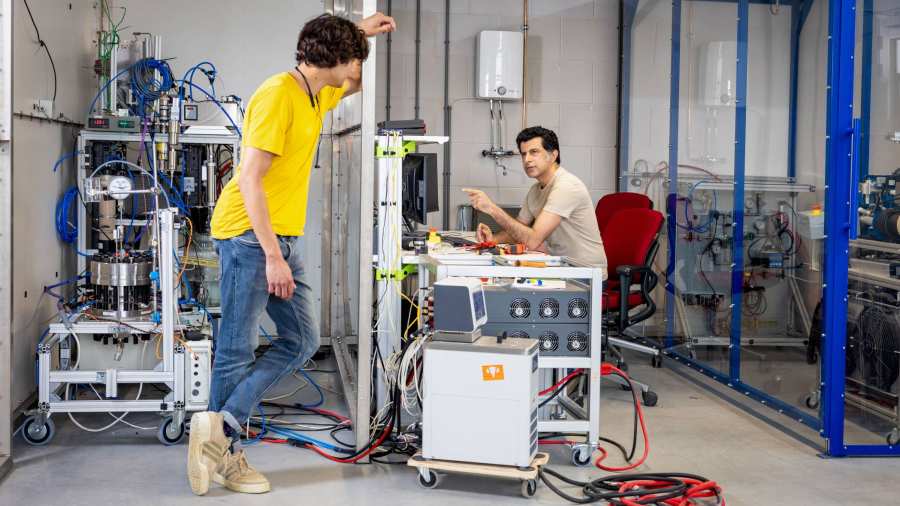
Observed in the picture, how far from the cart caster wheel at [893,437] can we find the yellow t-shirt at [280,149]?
2483mm

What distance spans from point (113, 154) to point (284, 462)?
2026mm

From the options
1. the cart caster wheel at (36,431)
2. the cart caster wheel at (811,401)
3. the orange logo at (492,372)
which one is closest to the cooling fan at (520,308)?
the orange logo at (492,372)

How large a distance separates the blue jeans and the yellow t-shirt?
6cm

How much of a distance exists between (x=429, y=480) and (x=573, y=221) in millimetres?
1689

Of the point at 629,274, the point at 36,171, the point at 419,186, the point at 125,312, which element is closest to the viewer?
the point at 125,312

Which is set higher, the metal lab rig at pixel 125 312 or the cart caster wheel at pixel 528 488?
the metal lab rig at pixel 125 312

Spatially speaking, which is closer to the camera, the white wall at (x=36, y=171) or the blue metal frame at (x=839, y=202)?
the blue metal frame at (x=839, y=202)

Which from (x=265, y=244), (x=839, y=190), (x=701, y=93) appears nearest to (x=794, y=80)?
(x=701, y=93)

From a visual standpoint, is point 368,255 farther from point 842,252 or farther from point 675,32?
point 675,32

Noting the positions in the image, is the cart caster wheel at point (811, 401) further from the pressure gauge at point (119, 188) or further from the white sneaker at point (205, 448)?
the pressure gauge at point (119, 188)

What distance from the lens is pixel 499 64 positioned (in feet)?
19.7

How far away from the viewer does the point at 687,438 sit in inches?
152

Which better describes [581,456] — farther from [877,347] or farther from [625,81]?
[625,81]

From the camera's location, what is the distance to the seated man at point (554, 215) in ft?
13.7
